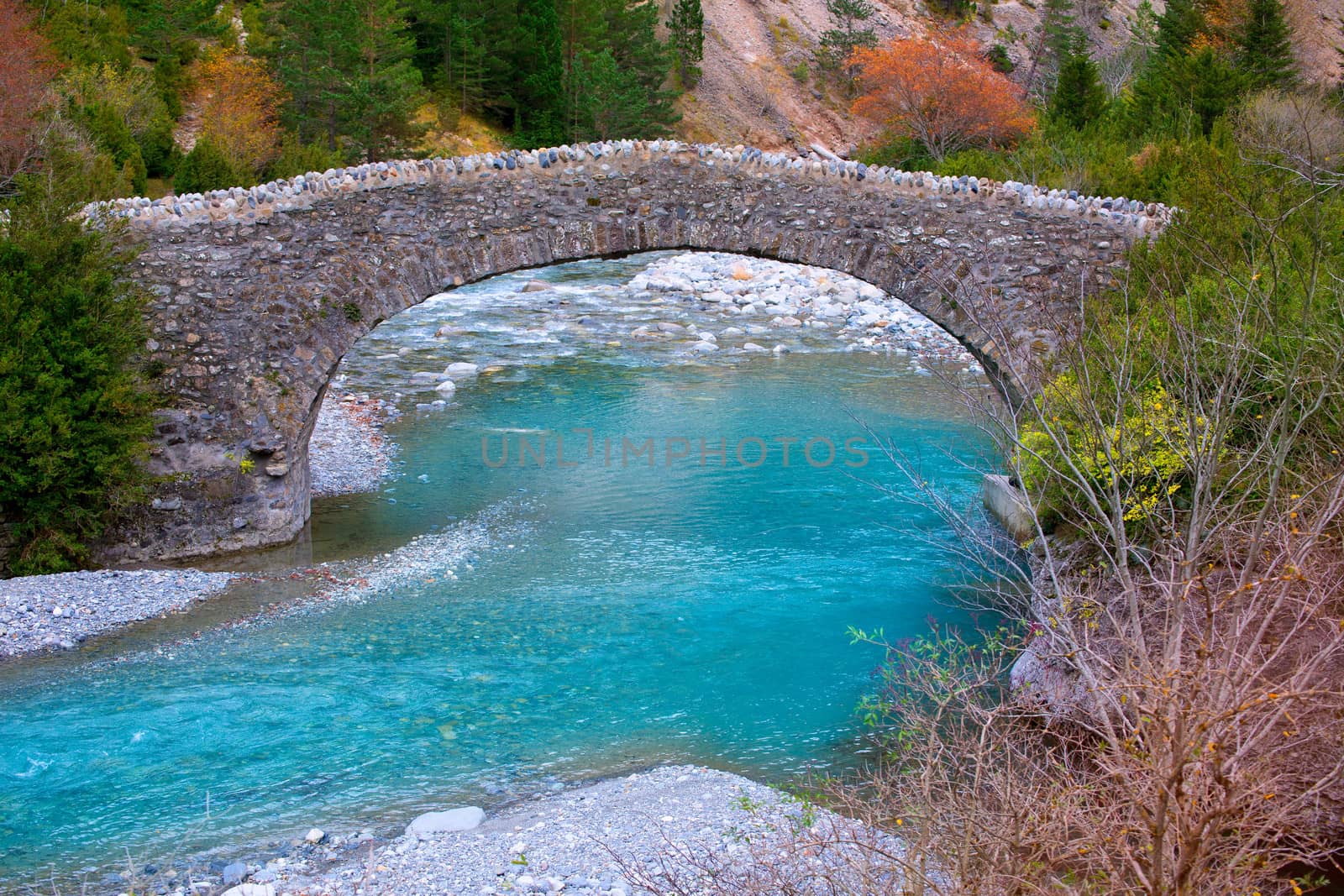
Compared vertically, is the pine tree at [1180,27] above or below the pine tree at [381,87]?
above

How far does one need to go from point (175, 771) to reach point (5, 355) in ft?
16.4

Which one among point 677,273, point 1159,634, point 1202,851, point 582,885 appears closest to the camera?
point 1202,851

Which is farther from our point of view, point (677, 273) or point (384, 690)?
point (677, 273)

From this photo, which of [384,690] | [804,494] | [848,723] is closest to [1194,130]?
[804,494]

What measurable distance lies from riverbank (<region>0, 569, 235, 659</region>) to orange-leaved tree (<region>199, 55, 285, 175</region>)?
1682 centimetres

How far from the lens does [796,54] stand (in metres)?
56.7

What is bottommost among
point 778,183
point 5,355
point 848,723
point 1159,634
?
point 848,723

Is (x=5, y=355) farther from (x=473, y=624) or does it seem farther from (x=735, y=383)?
(x=735, y=383)

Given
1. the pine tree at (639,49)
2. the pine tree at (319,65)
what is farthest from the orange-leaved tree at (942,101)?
the pine tree at (319,65)

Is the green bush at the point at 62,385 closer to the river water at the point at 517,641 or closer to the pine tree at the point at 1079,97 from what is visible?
the river water at the point at 517,641

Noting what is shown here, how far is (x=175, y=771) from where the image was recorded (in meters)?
8.09

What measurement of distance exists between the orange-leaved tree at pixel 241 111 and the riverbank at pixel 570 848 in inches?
872

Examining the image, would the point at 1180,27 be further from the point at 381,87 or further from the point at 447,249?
the point at 447,249

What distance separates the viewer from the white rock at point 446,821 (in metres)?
7.30
